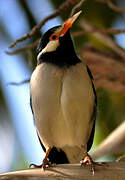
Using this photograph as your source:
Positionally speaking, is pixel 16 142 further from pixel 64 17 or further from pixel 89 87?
pixel 89 87

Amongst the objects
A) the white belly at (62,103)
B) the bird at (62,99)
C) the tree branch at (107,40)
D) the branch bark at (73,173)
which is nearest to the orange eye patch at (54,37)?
the bird at (62,99)

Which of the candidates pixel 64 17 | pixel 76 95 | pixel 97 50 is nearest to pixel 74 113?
pixel 76 95

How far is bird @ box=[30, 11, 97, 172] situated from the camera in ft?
16.3

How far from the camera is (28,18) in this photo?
8.55 metres

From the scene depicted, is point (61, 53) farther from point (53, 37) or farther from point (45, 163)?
point (45, 163)

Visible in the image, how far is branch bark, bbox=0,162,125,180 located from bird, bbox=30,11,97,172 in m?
0.64

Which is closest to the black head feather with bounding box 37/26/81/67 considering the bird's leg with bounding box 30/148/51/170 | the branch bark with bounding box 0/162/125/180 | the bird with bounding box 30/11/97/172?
the bird with bounding box 30/11/97/172

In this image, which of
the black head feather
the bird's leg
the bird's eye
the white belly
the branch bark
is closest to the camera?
the branch bark

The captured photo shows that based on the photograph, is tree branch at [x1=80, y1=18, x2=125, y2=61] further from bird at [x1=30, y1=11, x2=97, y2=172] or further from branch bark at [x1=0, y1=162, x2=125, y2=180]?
branch bark at [x1=0, y1=162, x2=125, y2=180]

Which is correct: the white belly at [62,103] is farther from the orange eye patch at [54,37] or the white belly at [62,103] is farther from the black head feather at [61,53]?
the orange eye patch at [54,37]

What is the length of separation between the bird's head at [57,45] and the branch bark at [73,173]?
4.86 ft

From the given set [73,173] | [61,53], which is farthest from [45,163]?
[61,53]

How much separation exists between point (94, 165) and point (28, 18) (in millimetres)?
4780

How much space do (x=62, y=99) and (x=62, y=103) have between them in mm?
40
